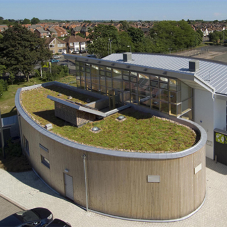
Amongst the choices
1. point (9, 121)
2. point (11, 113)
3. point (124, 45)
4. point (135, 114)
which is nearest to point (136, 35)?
point (124, 45)

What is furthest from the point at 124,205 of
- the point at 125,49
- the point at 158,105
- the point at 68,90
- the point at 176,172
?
the point at 125,49

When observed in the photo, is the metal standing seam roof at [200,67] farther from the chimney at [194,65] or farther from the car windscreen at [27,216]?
the car windscreen at [27,216]

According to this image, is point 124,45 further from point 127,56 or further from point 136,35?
point 127,56

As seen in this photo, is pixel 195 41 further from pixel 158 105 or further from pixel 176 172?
pixel 176 172

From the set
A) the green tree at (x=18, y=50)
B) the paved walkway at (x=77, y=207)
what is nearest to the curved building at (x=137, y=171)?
the paved walkway at (x=77, y=207)

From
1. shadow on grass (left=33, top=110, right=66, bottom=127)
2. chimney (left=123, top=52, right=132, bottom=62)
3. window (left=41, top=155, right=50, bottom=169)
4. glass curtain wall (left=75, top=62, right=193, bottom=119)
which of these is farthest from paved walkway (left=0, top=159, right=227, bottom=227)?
chimney (left=123, top=52, right=132, bottom=62)

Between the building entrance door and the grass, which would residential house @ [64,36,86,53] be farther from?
the building entrance door
